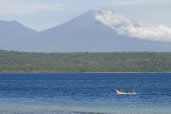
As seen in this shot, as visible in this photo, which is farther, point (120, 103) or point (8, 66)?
point (8, 66)

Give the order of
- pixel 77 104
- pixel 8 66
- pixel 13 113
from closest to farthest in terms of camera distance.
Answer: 1. pixel 13 113
2. pixel 77 104
3. pixel 8 66

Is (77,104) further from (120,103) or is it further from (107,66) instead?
(107,66)

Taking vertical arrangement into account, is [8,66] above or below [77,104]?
above

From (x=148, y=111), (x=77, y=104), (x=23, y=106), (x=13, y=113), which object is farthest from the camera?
(x=77, y=104)

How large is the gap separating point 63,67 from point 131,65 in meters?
24.4

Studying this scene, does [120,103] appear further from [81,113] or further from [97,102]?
[81,113]

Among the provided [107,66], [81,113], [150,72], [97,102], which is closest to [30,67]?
[107,66]

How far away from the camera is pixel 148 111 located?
159 feet

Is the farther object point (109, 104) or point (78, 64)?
point (78, 64)

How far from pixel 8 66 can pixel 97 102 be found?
13577 cm

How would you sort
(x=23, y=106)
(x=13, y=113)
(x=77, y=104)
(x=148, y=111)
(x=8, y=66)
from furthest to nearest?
(x=8, y=66)
(x=77, y=104)
(x=23, y=106)
(x=148, y=111)
(x=13, y=113)

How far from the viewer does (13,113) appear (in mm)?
45094

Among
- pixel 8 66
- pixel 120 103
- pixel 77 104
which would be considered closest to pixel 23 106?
pixel 77 104

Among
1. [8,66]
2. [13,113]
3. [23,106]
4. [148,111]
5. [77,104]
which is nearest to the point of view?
[13,113]
